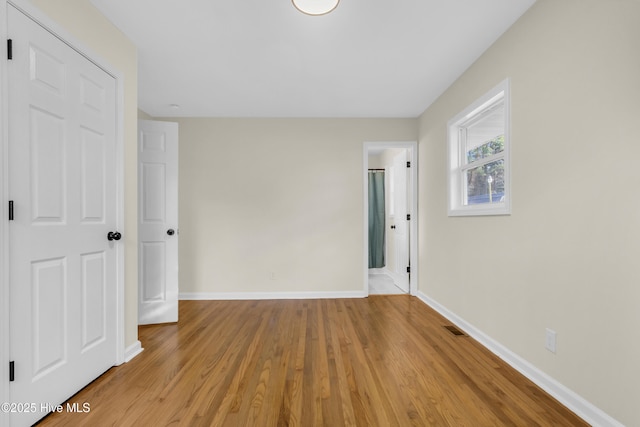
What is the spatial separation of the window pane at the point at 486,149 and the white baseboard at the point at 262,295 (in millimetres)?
2280

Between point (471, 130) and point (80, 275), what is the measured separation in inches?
140

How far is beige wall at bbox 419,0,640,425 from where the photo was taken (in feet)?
4.53

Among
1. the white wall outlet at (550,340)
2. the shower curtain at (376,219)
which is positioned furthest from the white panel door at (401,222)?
the white wall outlet at (550,340)

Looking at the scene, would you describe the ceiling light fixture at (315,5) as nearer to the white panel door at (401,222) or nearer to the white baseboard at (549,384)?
the white baseboard at (549,384)

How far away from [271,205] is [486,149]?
8.96ft

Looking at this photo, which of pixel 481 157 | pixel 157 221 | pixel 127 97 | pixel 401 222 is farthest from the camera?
pixel 401 222

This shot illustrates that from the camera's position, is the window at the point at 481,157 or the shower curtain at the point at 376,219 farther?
the shower curtain at the point at 376,219

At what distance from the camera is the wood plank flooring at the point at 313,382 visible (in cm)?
157

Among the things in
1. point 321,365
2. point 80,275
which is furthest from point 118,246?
point 321,365

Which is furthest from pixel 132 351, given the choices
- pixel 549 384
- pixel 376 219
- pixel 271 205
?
pixel 376 219

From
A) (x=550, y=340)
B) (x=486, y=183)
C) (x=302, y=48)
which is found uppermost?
(x=302, y=48)

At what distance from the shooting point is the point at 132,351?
2264mm

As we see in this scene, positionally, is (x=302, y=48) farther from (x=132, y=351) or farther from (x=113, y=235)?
(x=132, y=351)

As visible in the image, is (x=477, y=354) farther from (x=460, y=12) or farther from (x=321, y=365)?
(x=460, y=12)
